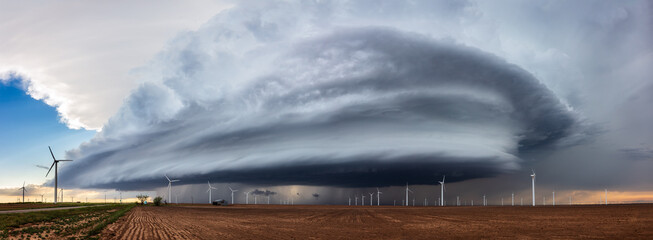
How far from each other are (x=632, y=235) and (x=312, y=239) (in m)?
26.3

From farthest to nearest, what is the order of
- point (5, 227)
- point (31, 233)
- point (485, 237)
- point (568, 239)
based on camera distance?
point (5, 227) → point (31, 233) → point (485, 237) → point (568, 239)

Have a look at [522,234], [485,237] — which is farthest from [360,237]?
[522,234]

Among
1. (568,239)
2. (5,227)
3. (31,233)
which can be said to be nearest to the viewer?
(568,239)

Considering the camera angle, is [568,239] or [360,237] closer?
[568,239]

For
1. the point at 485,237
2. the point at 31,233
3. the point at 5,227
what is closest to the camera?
the point at 485,237

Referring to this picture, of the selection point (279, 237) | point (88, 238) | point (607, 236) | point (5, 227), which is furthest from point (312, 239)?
point (5, 227)

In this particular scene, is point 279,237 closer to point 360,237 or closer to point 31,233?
point 360,237

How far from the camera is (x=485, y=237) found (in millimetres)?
39375

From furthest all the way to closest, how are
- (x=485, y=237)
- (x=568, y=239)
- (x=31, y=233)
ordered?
(x=31, y=233), (x=485, y=237), (x=568, y=239)

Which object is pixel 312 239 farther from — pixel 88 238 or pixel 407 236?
pixel 88 238

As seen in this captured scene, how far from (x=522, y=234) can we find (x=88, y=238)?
123ft

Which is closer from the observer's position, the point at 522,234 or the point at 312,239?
the point at 312,239

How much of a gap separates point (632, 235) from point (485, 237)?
37.9 feet

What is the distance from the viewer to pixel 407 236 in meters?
40.2
